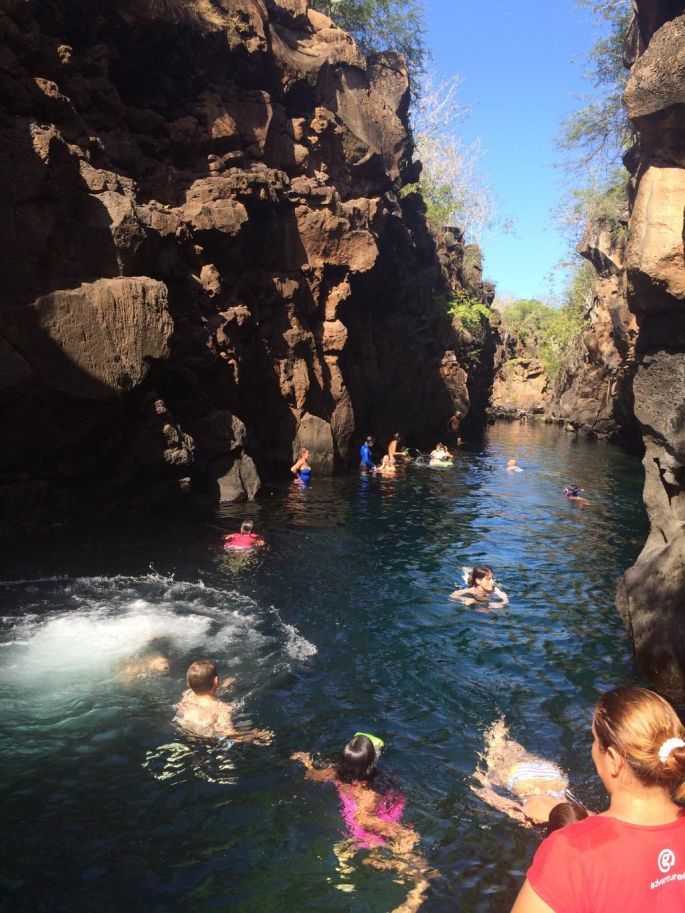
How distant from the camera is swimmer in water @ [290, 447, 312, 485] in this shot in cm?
2398

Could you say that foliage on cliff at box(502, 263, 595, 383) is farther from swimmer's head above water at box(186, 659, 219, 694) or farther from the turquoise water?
swimmer's head above water at box(186, 659, 219, 694)

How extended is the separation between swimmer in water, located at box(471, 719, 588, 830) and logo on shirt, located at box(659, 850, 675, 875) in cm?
412

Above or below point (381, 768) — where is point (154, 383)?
above

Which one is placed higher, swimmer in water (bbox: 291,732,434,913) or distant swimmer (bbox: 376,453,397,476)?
swimmer in water (bbox: 291,732,434,913)

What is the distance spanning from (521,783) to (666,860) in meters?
4.84

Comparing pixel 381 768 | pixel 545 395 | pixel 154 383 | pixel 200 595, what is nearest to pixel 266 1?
pixel 154 383

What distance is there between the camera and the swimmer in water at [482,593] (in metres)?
12.7

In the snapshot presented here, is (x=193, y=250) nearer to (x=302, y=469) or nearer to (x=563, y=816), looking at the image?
(x=302, y=469)

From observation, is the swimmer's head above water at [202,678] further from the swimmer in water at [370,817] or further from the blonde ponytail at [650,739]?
the blonde ponytail at [650,739]

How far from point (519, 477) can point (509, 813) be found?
2394cm

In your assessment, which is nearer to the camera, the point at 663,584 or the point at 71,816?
the point at 71,816

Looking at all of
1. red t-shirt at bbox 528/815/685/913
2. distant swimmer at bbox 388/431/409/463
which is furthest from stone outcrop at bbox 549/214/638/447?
red t-shirt at bbox 528/815/685/913

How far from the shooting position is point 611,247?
4409cm

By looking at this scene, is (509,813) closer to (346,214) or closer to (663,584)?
(663,584)
